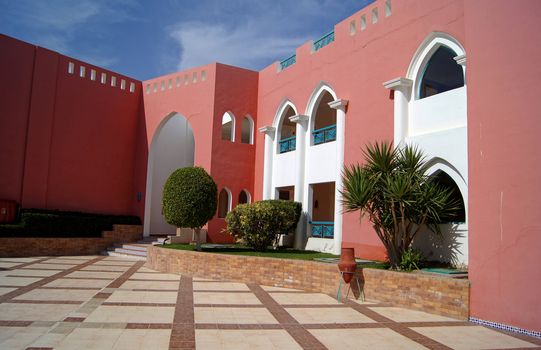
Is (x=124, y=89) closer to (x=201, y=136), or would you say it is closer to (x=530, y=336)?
(x=201, y=136)

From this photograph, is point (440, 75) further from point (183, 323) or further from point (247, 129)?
point (247, 129)

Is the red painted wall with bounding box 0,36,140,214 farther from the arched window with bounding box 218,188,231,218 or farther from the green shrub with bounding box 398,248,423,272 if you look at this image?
the green shrub with bounding box 398,248,423,272

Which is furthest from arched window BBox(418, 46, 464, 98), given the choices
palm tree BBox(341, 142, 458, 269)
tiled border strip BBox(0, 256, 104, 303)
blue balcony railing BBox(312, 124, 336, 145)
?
tiled border strip BBox(0, 256, 104, 303)

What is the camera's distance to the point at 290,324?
714 centimetres

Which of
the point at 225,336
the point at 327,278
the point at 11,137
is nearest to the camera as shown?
the point at 225,336

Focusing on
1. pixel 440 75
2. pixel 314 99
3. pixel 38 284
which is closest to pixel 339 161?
pixel 314 99

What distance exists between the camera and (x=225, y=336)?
6320mm

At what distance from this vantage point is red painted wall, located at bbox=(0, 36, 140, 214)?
16234 millimetres

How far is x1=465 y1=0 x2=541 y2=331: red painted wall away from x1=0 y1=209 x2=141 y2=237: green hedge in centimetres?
1391

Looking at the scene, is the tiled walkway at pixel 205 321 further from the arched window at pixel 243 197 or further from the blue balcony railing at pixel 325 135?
the arched window at pixel 243 197

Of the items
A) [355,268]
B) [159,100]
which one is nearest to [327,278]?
[355,268]

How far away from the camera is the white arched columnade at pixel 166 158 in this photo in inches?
835

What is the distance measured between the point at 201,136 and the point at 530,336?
12.9 metres

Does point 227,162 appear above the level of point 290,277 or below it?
above
